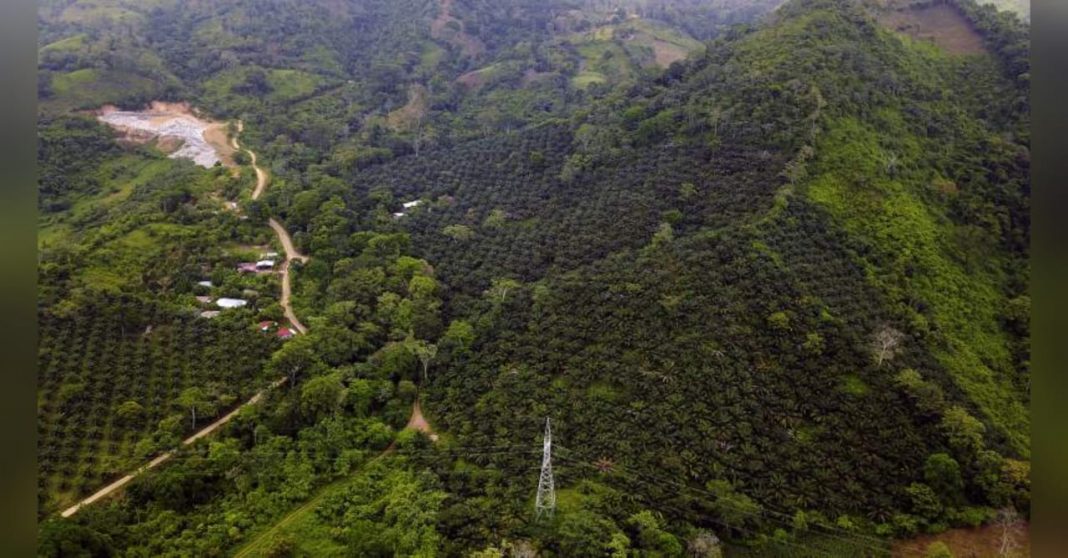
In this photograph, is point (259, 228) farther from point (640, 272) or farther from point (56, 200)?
point (640, 272)

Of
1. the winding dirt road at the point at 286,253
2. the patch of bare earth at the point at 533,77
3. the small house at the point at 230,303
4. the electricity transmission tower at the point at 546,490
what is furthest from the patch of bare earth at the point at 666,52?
the electricity transmission tower at the point at 546,490

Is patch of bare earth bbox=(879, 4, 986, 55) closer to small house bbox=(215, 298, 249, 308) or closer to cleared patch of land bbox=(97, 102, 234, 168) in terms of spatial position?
small house bbox=(215, 298, 249, 308)

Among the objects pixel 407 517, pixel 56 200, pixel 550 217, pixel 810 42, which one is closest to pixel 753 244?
pixel 550 217

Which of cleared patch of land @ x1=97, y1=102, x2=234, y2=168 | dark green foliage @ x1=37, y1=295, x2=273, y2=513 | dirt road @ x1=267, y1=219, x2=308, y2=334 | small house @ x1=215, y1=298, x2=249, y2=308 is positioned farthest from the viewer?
cleared patch of land @ x1=97, y1=102, x2=234, y2=168

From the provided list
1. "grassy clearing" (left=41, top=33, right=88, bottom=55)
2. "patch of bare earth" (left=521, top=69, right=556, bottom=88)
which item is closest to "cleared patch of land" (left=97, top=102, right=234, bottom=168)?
"grassy clearing" (left=41, top=33, right=88, bottom=55)

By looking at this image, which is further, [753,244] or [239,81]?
[239,81]

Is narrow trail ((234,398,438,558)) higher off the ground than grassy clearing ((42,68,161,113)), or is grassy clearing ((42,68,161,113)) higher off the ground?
grassy clearing ((42,68,161,113))

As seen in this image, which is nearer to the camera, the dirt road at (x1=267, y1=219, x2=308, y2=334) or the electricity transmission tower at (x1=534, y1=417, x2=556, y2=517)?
the electricity transmission tower at (x1=534, y1=417, x2=556, y2=517)
